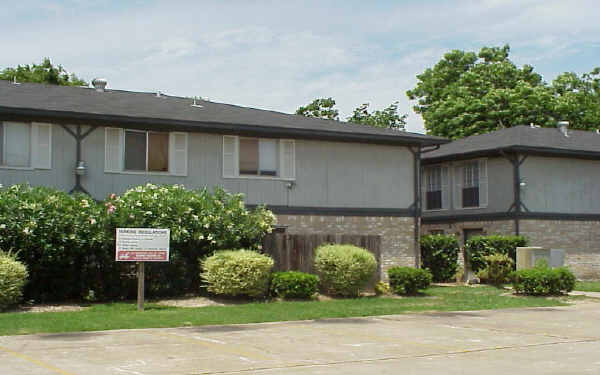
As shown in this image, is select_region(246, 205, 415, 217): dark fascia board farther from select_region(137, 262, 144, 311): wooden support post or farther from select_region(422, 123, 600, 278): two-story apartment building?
select_region(137, 262, 144, 311): wooden support post

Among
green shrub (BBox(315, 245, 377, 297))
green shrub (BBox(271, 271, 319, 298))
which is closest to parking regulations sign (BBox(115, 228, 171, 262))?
green shrub (BBox(271, 271, 319, 298))

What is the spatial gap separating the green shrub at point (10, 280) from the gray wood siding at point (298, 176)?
6232 mm

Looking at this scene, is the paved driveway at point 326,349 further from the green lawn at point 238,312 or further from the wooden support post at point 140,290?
the wooden support post at point 140,290

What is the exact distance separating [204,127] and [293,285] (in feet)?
22.6

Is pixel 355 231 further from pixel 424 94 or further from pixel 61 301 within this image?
pixel 424 94

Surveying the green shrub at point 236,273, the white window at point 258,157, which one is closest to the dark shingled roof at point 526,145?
the white window at point 258,157

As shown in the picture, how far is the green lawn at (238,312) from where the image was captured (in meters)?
14.4

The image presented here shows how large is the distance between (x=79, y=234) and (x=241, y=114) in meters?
9.72

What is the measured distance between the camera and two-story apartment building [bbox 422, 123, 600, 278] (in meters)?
30.6

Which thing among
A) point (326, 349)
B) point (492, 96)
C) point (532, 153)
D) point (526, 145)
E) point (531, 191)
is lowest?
point (326, 349)

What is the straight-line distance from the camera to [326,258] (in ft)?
68.1

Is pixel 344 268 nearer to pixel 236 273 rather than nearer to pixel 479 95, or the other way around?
pixel 236 273

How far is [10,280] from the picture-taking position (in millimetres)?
16672

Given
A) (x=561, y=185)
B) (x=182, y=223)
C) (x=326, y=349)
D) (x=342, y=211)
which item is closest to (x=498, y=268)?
(x=342, y=211)
